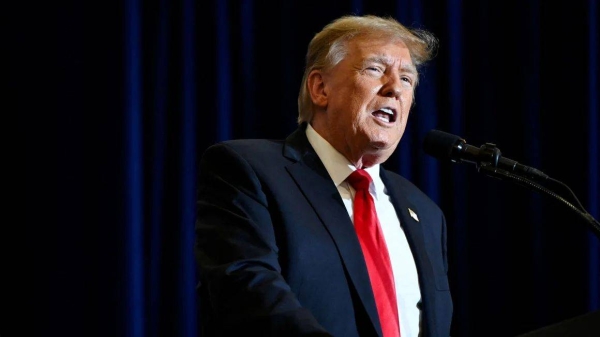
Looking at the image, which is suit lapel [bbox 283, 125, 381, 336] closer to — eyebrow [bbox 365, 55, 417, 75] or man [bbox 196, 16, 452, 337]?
man [bbox 196, 16, 452, 337]

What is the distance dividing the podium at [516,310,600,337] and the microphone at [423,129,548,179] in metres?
0.53

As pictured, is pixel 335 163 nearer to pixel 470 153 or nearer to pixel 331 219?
pixel 331 219

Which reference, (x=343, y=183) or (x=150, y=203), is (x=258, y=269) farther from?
(x=150, y=203)

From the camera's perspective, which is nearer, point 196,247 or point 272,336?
point 272,336

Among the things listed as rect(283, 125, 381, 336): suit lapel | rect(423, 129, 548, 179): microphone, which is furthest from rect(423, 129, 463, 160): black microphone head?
rect(283, 125, 381, 336): suit lapel

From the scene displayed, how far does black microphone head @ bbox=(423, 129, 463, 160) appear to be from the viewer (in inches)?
65.8

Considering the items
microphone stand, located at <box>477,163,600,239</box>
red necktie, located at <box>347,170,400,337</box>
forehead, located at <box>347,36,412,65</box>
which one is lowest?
red necktie, located at <box>347,170,400,337</box>

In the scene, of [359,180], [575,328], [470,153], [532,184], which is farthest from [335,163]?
[575,328]

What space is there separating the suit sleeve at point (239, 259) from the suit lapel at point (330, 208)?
136mm

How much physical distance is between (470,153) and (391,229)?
412 mm

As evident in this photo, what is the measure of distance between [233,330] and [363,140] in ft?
2.31

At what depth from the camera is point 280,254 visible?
1.68 metres

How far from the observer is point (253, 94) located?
311 cm

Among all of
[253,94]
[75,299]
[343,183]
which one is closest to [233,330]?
[343,183]
